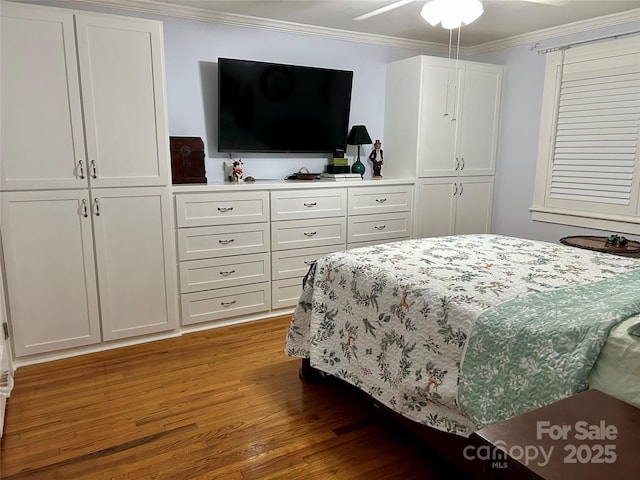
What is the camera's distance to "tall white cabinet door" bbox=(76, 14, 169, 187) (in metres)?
2.76

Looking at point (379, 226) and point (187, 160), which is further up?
point (187, 160)

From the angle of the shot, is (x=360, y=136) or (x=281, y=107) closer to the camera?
(x=281, y=107)

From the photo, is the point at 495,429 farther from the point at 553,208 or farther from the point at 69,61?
the point at 553,208

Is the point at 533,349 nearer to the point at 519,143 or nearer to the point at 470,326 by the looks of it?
the point at 470,326

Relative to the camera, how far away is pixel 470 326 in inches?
66.5

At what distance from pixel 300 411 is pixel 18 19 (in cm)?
257

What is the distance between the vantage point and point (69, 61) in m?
2.70

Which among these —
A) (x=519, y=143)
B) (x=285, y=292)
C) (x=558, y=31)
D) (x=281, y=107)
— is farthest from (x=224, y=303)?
(x=558, y=31)

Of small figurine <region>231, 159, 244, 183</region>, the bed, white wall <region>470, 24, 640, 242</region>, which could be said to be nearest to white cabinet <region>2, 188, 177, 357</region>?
small figurine <region>231, 159, 244, 183</region>

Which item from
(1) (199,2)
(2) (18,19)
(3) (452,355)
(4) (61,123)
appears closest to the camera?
(3) (452,355)

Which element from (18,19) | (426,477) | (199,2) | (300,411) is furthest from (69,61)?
(426,477)

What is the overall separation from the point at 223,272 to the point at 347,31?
2.31 m

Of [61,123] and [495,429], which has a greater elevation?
[61,123]

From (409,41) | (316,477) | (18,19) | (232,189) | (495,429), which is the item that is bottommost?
(316,477)
